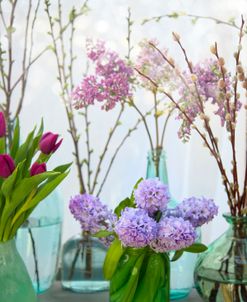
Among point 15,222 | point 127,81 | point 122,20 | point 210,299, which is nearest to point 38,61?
point 122,20

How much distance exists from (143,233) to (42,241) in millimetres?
366

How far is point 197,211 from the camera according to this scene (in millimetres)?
1044

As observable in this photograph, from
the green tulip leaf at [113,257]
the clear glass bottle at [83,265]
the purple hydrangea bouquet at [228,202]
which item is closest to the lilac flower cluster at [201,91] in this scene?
the purple hydrangea bouquet at [228,202]

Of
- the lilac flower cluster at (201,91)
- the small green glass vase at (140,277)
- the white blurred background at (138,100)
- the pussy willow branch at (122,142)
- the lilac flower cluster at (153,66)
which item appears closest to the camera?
the small green glass vase at (140,277)

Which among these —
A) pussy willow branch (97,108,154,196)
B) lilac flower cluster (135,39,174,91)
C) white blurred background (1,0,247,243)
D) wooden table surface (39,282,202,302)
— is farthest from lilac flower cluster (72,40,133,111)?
wooden table surface (39,282,202,302)

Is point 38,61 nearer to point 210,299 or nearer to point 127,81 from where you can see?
point 127,81

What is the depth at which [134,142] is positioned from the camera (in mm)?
1462

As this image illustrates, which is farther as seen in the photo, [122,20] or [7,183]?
[122,20]

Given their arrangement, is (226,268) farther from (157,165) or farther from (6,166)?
(6,166)

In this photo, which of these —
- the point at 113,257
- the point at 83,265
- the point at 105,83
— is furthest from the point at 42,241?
the point at 105,83

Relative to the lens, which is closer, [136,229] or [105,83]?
[136,229]

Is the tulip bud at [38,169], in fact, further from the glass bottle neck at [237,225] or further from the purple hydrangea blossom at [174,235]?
the glass bottle neck at [237,225]

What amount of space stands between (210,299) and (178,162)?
0.45 meters

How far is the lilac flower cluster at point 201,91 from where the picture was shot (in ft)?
3.59
